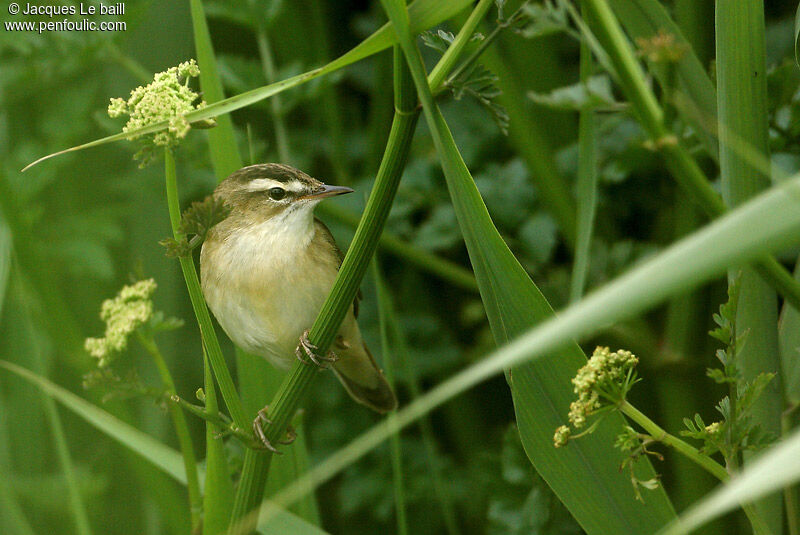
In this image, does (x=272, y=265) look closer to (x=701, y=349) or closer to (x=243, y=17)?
(x=243, y=17)

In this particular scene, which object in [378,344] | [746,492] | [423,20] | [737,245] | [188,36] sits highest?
[188,36]

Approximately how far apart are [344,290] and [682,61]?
67cm

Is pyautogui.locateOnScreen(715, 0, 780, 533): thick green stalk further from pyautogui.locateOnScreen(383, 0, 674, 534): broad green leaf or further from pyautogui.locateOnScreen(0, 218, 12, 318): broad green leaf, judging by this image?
pyautogui.locateOnScreen(0, 218, 12, 318): broad green leaf

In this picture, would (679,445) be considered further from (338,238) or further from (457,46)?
(338,238)

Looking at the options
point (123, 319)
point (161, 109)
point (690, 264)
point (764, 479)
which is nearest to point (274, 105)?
point (123, 319)

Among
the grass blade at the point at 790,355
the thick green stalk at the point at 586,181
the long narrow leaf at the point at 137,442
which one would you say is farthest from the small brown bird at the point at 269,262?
the grass blade at the point at 790,355

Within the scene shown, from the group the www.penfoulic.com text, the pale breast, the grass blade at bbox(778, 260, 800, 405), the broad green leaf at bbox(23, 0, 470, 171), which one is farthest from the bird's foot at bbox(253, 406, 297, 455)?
the www.penfoulic.com text

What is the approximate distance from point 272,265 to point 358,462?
3.72 ft

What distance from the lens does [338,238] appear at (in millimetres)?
2639

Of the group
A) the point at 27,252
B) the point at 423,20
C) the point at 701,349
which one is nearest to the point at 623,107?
the point at 423,20

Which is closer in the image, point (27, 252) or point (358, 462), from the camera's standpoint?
point (27, 252)

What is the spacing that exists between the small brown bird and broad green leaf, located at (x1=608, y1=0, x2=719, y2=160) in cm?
68

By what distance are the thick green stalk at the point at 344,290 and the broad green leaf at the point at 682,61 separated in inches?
17.3

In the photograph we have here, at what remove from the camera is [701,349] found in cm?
229
